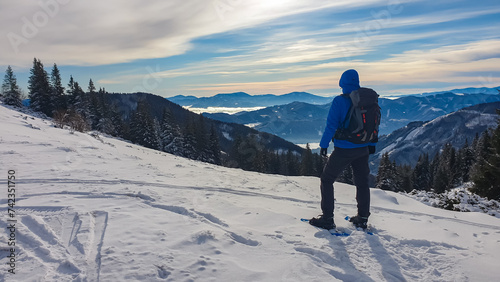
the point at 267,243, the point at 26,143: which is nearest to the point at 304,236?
the point at 267,243

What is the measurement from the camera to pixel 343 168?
191 inches

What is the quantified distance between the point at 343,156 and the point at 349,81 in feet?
4.42

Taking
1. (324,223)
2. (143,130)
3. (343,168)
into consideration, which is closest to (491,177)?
(343,168)

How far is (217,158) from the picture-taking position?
49.8 metres

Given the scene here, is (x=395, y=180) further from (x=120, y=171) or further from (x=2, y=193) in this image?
(x=2, y=193)

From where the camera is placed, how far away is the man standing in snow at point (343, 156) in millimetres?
4658

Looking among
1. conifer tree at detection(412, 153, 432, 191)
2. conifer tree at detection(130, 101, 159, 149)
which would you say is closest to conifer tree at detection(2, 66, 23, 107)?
conifer tree at detection(130, 101, 159, 149)

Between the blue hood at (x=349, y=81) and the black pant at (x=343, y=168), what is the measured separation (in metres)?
1.09

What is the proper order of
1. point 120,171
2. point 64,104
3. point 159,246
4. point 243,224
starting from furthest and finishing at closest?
point 64,104
point 120,171
point 243,224
point 159,246

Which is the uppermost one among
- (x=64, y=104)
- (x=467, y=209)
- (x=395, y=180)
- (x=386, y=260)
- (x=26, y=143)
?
(x=64, y=104)

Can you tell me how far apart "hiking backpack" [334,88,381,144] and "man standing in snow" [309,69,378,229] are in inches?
1.6

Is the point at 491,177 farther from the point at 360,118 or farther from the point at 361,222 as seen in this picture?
the point at 360,118

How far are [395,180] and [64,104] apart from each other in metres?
59.3

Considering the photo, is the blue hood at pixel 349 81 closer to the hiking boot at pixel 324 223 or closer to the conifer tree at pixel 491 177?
the hiking boot at pixel 324 223
